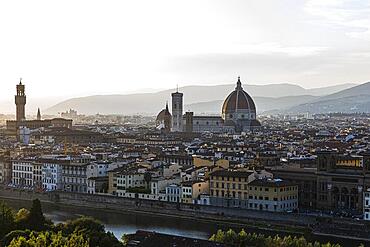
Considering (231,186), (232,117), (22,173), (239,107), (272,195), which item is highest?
(239,107)

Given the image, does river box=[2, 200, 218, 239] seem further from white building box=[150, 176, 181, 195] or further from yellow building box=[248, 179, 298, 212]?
yellow building box=[248, 179, 298, 212]

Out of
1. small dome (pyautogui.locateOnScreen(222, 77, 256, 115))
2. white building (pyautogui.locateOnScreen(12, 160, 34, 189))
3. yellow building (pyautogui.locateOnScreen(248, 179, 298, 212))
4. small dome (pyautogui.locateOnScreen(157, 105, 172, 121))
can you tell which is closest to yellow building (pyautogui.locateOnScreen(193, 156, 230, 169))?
yellow building (pyautogui.locateOnScreen(248, 179, 298, 212))

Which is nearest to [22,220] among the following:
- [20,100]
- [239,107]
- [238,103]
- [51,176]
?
[51,176]

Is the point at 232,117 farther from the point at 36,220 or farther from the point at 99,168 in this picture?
the point at 36,220

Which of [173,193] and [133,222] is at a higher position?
[173,193]

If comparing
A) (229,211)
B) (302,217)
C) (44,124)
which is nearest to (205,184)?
(229,211)

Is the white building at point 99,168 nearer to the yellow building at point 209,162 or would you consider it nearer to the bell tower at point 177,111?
the yellow building at point 209,162
